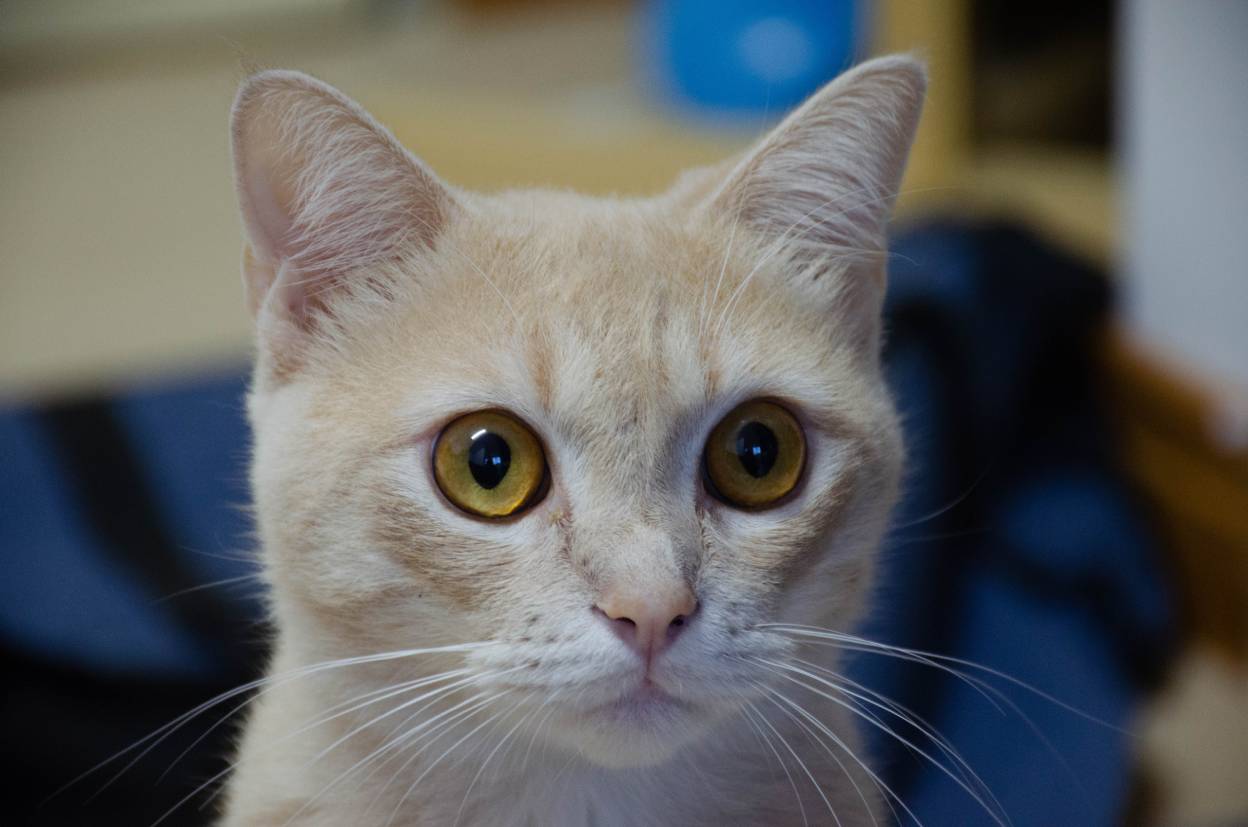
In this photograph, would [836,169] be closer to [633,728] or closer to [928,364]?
[633,728]

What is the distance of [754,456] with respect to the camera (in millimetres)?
717

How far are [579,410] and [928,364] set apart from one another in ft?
2.24

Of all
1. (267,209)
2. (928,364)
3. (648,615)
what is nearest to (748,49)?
(928,364)

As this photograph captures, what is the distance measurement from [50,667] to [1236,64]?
4.33 ft

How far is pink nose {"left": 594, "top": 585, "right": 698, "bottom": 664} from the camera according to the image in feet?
2.10

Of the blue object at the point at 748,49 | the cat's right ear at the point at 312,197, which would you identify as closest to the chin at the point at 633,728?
the cat's right ear at the point at 312,197

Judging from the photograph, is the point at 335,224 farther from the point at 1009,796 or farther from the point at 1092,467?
the point at 1092,467

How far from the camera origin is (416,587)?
707 mm

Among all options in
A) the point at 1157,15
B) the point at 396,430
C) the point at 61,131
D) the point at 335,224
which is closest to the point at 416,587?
the point at 396,430

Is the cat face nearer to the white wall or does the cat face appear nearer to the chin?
the chin

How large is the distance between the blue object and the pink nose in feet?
4.02

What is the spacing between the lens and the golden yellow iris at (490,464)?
0.68m

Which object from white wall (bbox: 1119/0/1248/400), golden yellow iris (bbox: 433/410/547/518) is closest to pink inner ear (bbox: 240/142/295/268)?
golden yellow iris (bbox: 433/410/547/518)

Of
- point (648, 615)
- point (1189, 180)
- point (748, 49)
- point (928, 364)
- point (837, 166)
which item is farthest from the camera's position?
point (748, 49)
